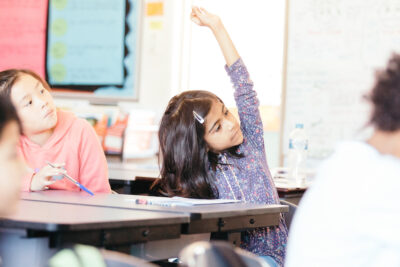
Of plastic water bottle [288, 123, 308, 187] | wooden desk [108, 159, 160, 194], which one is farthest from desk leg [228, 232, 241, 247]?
plastic water bottle [288, 123, 308, 187]

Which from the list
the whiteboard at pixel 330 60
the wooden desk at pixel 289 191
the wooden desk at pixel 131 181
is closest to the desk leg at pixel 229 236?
the wooden desk at pixel 289 191

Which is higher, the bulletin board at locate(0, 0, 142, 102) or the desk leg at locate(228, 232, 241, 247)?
the bulletin board at locate(0, 0, 142, 102)

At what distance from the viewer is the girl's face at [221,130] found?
224 cm

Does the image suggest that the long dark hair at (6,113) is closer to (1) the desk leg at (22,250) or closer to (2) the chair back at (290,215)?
(1) the desk leg at (22,250)

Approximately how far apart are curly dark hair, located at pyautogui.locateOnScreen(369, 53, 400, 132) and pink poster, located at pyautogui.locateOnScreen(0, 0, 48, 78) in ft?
15.5

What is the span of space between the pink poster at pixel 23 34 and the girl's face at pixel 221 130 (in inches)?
142

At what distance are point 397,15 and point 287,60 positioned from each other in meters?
0.83

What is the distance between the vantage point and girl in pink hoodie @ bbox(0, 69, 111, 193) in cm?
227

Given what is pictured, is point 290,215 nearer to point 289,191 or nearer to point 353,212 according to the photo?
point 289,191

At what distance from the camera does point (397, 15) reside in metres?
4.28

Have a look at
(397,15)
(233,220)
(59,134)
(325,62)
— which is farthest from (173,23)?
(233,220)

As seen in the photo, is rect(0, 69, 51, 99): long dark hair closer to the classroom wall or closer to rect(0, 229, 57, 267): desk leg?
rect(0, 229, 57, 267): desk leg

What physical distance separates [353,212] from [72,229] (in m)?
0.61

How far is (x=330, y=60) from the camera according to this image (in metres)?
4.49
